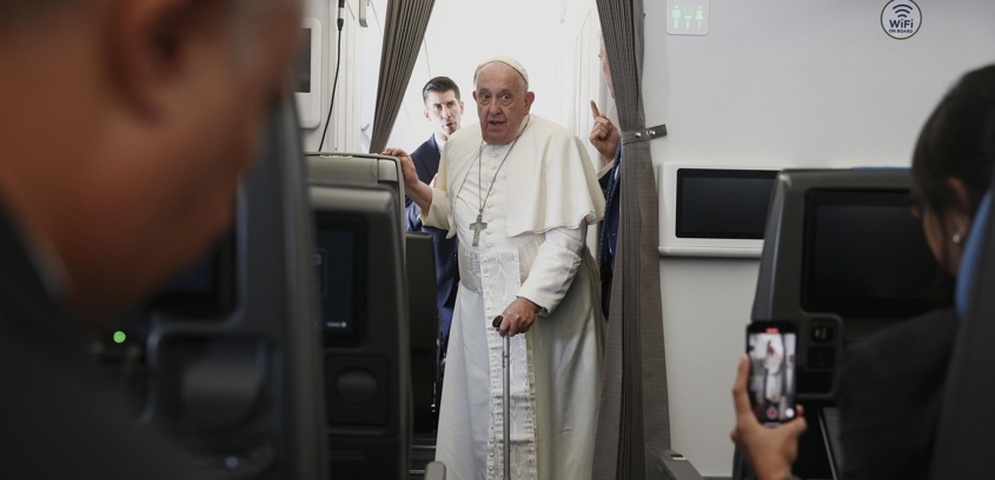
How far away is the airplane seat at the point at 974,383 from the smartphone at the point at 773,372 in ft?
2.45

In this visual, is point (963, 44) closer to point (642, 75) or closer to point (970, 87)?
point (642, 75)

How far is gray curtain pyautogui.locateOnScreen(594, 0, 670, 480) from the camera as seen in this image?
5.73 m

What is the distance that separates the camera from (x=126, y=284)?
0.45 m

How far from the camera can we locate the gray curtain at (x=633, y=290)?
226 inches

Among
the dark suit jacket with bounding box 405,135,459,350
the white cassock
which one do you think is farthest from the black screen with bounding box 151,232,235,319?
the dark suit jacket with bounding box 405,135,459,350

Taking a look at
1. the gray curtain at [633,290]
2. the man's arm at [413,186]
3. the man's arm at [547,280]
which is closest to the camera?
the man's arm at [547,280]

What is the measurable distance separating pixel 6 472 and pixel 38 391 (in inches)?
1.0

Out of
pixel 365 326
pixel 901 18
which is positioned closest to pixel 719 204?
pixel 901 18

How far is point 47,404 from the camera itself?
0.35m

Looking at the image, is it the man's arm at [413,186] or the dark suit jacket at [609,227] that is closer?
the man's arm at [413,186]

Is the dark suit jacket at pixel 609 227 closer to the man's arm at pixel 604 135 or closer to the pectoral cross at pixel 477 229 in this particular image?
the man's arm at pixel 604 135

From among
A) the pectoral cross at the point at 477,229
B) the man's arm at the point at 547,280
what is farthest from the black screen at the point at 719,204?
the pectoral cross at the point at 477,229

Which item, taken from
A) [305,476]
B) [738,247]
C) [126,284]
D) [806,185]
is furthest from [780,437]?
[738,247]

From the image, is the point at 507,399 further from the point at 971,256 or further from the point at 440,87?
the point at 971,256
